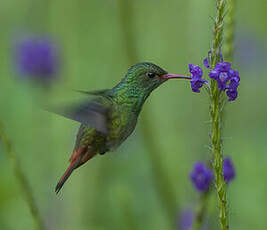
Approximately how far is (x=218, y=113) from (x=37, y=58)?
3949mm

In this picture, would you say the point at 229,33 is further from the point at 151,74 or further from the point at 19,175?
the point at 19,175

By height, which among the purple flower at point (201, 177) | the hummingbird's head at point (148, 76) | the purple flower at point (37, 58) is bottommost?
the purple flower at point (201, 177)

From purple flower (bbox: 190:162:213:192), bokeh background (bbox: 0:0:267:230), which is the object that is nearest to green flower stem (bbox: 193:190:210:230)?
purple flower (bbox: 190:162:213:192)

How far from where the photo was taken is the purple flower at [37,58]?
5541mm

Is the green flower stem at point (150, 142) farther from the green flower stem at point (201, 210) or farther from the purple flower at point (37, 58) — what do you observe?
the purple flower at point (37, 58)

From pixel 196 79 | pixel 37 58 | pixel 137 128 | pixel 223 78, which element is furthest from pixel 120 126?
pixel 37 58

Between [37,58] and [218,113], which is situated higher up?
[37,58]

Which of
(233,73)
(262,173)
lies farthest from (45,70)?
(233,73)

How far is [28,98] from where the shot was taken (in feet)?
21.4

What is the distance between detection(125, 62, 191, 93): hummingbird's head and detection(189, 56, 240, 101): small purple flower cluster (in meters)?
0.29

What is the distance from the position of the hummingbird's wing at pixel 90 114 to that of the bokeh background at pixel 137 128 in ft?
3.81

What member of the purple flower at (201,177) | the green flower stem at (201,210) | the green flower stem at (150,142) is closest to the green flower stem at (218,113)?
the purple flower at (201,177)

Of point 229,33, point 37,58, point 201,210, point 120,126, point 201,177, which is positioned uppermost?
point 37,58

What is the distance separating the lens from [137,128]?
5492 mm
